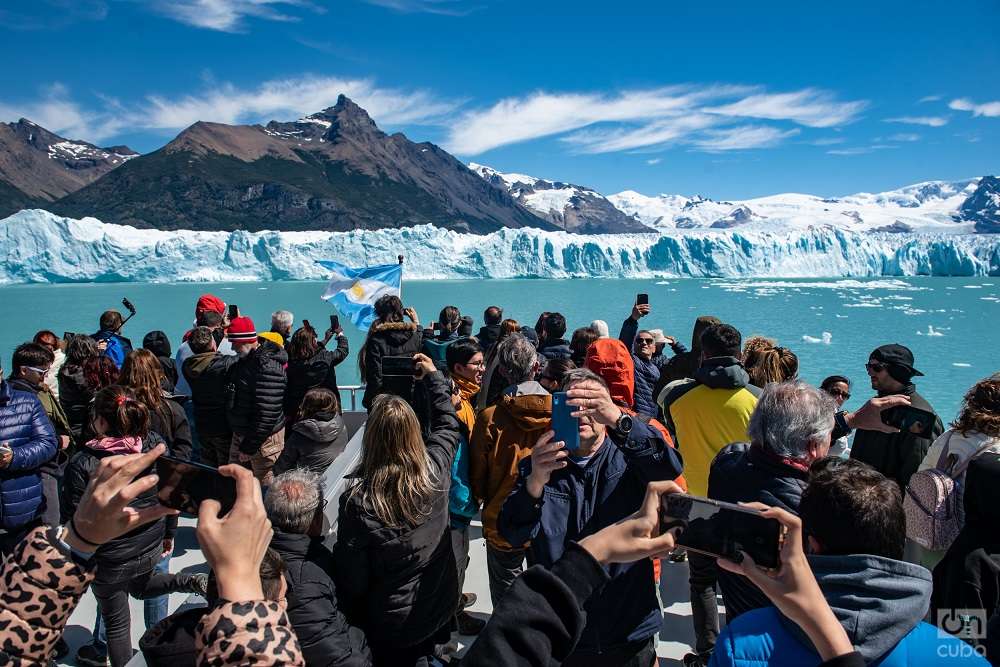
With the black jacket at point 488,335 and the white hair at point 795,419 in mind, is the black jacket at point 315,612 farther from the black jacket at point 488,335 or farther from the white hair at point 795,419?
the black jacket at point 488,335

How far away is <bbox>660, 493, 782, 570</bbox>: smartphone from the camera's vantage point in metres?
1.03

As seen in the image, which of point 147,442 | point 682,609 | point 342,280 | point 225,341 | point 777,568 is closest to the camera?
point 777,568

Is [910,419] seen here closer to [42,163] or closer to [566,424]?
[566,424]

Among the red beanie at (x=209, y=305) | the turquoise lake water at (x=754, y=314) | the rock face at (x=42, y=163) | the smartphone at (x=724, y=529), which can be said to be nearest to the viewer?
the smartphone at (x=724, y=529)

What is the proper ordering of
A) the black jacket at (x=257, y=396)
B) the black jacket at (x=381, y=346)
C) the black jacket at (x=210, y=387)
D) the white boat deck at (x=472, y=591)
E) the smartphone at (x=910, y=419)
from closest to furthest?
1. the smartphone at (x=910, y=419)
2. the white boat deck at (x=472, y=591)
3. the black jacket at (x=257, y=396)
4. the black jacket at (x=210, y=387)
5. the black jacket at (x=381, y=346)

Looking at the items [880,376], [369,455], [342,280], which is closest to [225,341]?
[342,280]

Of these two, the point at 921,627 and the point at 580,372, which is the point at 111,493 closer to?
the point at 580,372

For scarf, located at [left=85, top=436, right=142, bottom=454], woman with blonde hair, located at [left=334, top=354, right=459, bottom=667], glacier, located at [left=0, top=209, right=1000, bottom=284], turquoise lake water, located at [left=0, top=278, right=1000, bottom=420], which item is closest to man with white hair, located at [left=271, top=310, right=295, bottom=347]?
scarf, located at [left=85, top=436, right=142, bottom=454]

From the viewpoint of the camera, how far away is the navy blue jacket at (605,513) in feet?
5.99

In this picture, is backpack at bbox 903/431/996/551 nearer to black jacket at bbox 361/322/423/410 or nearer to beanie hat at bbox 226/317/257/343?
black jacket at bbox 361/322/423/410

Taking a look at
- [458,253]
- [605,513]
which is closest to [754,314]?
[458,253]

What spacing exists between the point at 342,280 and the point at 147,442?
5475 millimetres

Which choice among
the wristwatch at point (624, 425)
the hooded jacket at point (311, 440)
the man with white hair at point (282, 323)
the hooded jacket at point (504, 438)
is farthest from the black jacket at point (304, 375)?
the wristwatch at point (624, 425)

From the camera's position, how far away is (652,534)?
1.15 m
